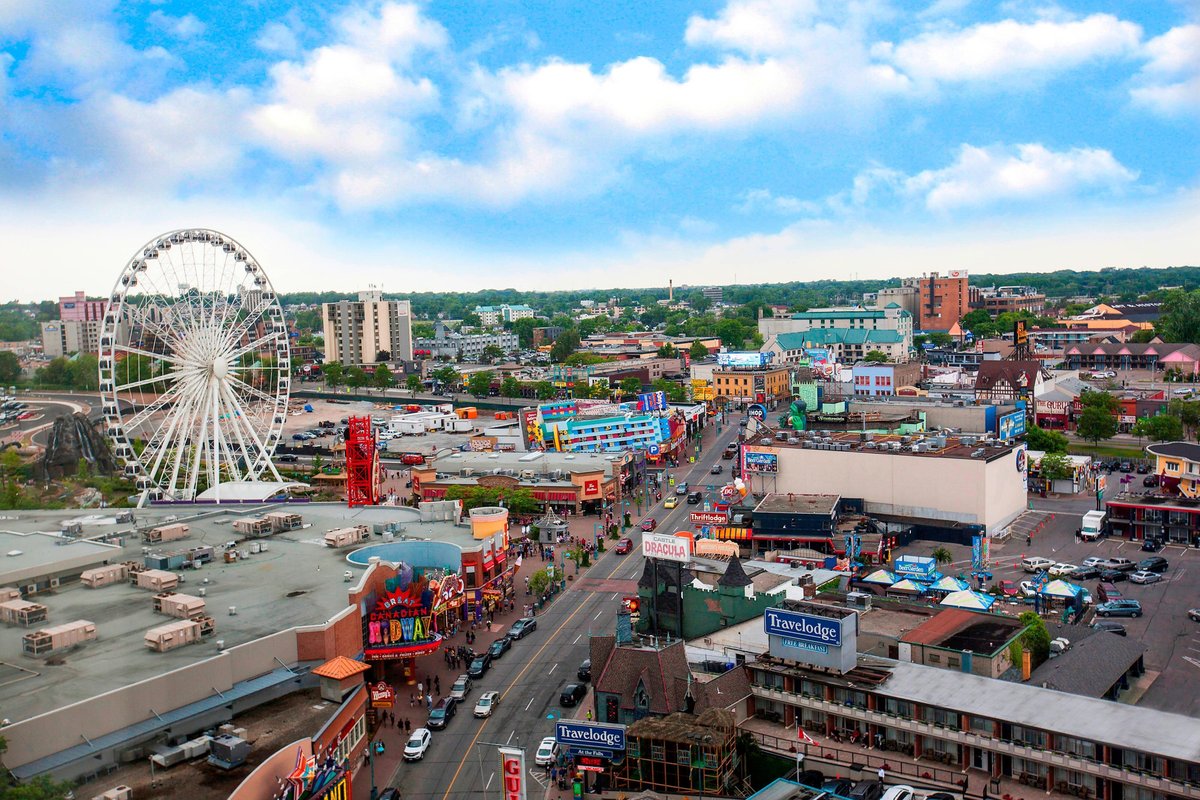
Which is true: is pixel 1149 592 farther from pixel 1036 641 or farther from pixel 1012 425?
pixel 1012 425

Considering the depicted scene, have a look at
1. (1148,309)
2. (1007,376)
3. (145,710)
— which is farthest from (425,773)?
(1148,309)

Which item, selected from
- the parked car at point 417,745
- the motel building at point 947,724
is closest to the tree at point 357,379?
the parked car at point 417,745

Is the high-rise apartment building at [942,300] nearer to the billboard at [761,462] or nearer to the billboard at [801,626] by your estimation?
the billboard at [761,462]

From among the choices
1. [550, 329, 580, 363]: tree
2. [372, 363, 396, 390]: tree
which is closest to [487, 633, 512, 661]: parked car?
[372, 363, 396, 390]: tree

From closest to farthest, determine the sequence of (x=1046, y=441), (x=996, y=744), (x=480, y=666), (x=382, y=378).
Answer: (x=996, y=744)
(x=480, y=666)
(x=1046, y=441)
(x=382, y=378)

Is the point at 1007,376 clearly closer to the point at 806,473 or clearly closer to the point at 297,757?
the point at 806,473

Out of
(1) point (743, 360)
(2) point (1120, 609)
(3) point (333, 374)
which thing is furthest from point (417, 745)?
(3) point (333, 374)
